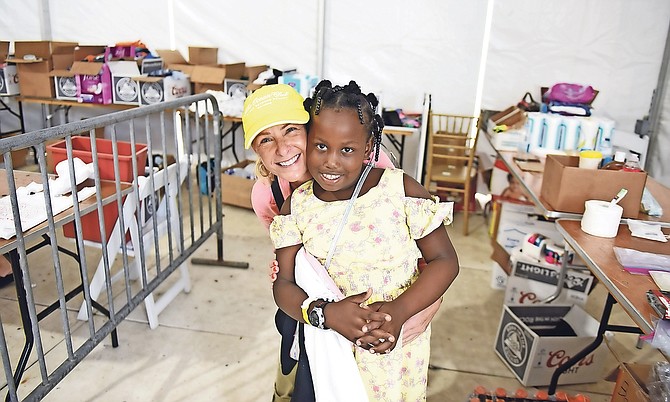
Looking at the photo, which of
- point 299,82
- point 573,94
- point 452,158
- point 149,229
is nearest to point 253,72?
point 299,82

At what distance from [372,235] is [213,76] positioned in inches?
146

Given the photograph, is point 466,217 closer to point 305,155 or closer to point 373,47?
point 373,47

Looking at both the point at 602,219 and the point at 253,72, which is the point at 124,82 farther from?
the point at 602,219

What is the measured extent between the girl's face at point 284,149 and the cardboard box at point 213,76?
342 cm

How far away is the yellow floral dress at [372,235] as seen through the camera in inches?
53.2

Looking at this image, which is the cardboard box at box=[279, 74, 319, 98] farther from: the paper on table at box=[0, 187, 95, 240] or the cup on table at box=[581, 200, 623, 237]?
the cup on table at box=[581, 200, 623, 237]

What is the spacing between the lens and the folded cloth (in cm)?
135

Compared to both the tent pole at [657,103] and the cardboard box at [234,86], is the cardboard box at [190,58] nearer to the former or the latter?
the cardboard box at [234,86]

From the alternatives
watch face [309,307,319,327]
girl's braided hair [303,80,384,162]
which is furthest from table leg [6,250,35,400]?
girl's braided hair [303,80,384,162]

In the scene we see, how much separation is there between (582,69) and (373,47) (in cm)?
190

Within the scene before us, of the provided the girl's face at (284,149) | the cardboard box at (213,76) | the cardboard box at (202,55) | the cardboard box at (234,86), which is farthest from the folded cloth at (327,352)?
the cardboard box at (202,55)

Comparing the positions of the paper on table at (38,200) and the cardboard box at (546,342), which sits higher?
the paper on table at (38,200)

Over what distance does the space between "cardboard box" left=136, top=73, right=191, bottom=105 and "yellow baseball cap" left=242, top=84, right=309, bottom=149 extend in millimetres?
3444

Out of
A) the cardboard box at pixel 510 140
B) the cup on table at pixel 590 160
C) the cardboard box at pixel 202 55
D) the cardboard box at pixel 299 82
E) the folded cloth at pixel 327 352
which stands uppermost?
the cardboard box at pixel 202 55
